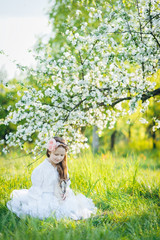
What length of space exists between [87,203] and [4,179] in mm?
2026

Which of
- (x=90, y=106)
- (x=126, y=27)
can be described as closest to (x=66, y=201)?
(x=90, y=106)

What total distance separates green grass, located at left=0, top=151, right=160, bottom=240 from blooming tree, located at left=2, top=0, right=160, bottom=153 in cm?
83

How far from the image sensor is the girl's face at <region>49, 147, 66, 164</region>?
11.5 ft

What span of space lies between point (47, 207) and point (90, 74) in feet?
8.82

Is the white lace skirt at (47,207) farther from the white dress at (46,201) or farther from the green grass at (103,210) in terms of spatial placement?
the green grass at (103,210)

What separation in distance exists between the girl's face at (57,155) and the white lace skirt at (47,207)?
0.51 meters

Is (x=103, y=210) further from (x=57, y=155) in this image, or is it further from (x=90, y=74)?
(x=90, y=74)

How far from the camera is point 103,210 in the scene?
3771 mm

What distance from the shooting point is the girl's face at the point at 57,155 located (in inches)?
139

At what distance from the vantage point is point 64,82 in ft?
15.3

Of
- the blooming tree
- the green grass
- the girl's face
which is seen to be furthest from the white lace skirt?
the blooming tree

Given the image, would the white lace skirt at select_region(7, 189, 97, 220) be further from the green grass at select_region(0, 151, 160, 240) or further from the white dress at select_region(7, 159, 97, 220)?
the green grass at select_region(0, 151, 160, 240)

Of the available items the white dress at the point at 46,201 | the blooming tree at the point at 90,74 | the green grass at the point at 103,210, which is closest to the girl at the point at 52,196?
the white dress at the point at 46,201

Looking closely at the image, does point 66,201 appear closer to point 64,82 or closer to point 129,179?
point 129,179
